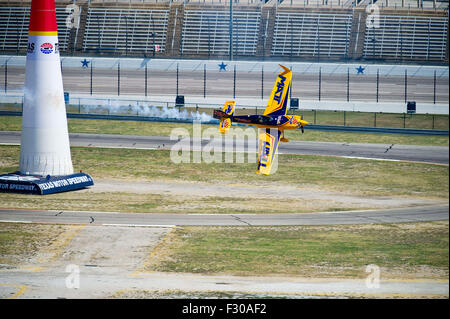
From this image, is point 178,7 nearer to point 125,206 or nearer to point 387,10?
point 387,10

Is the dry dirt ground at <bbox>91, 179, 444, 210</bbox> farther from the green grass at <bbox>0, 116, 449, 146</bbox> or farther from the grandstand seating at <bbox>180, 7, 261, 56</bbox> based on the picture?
the grandstand seating at <bbox>180, 7, 261, 56</bbox>

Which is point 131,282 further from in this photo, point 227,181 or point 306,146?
point 306,146

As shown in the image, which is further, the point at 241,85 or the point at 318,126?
the point at 241,85

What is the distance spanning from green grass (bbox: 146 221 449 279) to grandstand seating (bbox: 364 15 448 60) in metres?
57.5

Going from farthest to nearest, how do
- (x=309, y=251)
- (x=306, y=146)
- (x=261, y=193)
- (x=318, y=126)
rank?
1. (x=318, y=126)
2. (x=306, y=146)
3. (x=261, y=193)
4. (x=309, y=251)

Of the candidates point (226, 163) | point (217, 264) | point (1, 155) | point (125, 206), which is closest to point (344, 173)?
point (226, 163)

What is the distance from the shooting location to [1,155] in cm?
5019

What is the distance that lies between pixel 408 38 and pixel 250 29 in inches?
882

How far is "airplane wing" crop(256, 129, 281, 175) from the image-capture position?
40.7 meters

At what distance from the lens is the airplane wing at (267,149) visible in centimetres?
4072

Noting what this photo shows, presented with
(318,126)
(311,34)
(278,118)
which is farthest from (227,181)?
(311,34)

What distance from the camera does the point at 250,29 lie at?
9356 centimetres

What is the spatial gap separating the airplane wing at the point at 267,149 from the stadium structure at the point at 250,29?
4575 centimetres

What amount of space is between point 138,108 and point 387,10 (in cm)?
4330
